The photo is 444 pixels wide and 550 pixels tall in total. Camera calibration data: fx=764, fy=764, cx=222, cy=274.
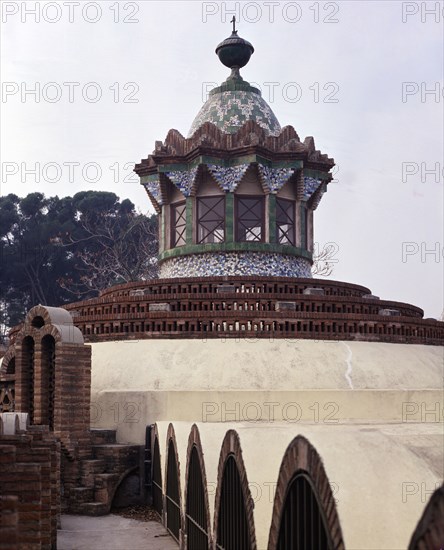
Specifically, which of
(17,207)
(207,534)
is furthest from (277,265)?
(17,207)

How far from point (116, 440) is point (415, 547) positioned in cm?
1116

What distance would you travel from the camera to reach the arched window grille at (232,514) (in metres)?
6.92

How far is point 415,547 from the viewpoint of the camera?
3582mm

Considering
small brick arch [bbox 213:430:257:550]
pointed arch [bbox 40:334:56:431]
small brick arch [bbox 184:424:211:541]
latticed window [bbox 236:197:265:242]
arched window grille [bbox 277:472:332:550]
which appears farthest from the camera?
latticed window [bbox 236:197:265:242]

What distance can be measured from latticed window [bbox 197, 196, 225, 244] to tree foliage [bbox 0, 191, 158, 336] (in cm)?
2137

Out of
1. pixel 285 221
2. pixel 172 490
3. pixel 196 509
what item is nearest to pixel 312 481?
pixel 196 509

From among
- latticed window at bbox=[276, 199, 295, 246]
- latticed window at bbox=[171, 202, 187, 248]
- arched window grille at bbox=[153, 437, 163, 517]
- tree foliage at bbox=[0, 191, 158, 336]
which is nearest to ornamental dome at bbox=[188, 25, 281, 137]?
latticed window at bbox=[276, 199, 295, 246]

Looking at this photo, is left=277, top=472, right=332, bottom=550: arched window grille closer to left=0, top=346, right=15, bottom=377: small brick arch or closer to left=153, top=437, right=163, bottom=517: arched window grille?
left=153, top=437, right=163, bottom=517: arched window grille

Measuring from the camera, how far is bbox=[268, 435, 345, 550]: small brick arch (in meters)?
4.62

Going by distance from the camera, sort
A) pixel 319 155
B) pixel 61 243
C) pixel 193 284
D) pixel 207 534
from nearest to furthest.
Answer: pixel 207 534, pixel 193 284, pixel 319 155, pixel 61 243

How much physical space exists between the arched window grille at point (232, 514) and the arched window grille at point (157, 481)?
484cm

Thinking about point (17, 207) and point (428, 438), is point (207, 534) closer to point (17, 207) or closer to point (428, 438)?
point (428, 438)

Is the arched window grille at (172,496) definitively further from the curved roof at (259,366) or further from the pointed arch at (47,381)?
the pointed arch at (47,381)

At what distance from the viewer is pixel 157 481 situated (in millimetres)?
13023
